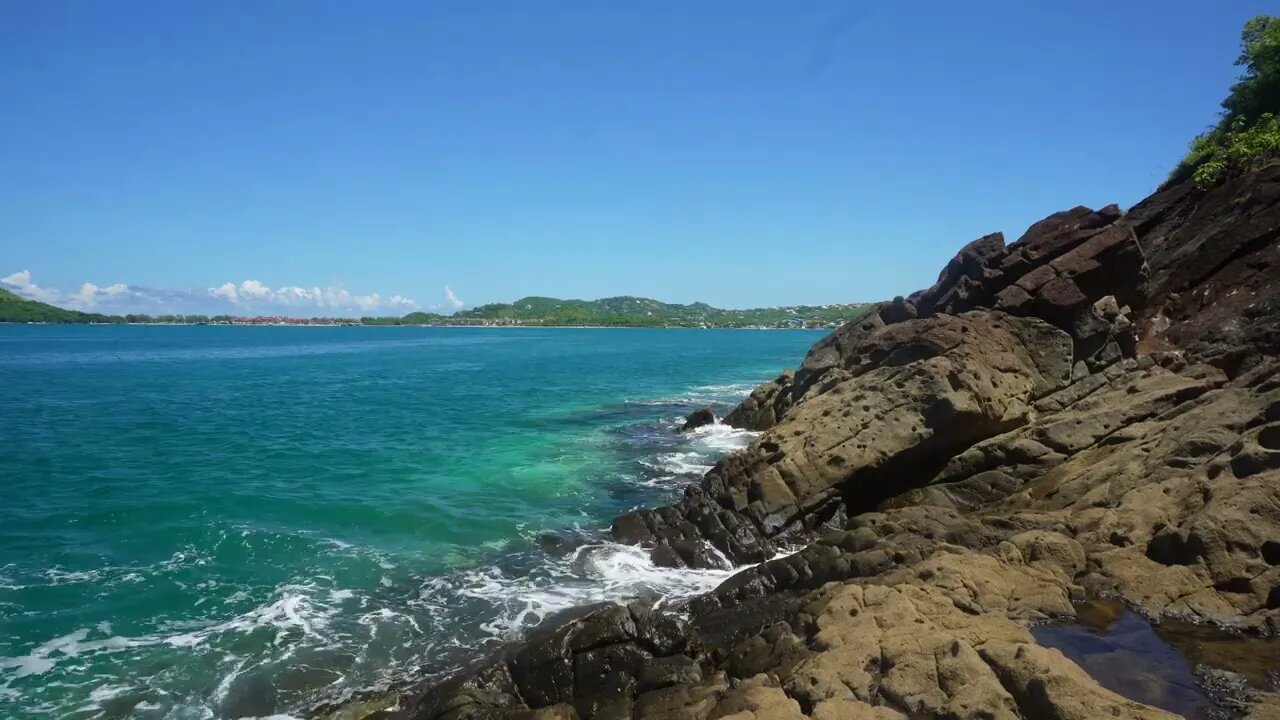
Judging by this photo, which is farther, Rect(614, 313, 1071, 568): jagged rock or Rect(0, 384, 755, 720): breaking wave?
Rect(614, 313, 1071, 568): jagged rock

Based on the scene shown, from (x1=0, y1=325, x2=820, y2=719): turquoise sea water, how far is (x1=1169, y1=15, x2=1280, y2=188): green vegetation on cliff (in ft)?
82.4

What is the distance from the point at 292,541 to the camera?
21984 mm

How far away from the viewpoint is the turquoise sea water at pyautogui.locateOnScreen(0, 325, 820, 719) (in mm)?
14547

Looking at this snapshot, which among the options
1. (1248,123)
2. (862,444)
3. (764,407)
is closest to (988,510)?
(862,444)

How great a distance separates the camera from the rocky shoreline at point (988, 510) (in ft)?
32.8

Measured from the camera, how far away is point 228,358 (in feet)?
350

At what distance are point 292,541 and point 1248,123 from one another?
47.4 meters

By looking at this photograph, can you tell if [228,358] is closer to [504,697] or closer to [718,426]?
[718,426]

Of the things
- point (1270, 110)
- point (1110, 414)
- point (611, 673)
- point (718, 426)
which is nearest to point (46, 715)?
point (611, 673)

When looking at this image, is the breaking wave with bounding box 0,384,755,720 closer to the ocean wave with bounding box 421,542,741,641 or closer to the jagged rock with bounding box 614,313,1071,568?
the ocean wave with bounding box 421,542,741,641

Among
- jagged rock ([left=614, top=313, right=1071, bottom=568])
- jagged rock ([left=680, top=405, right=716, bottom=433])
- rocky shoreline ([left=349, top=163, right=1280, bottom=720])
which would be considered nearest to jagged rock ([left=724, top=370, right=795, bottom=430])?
jagged rock ([left=680, top=405, right=716, bottom=433])

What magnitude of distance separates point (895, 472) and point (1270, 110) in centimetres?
3140

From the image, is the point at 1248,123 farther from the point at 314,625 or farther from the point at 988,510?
the point at 314,625

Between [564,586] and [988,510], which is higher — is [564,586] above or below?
below
